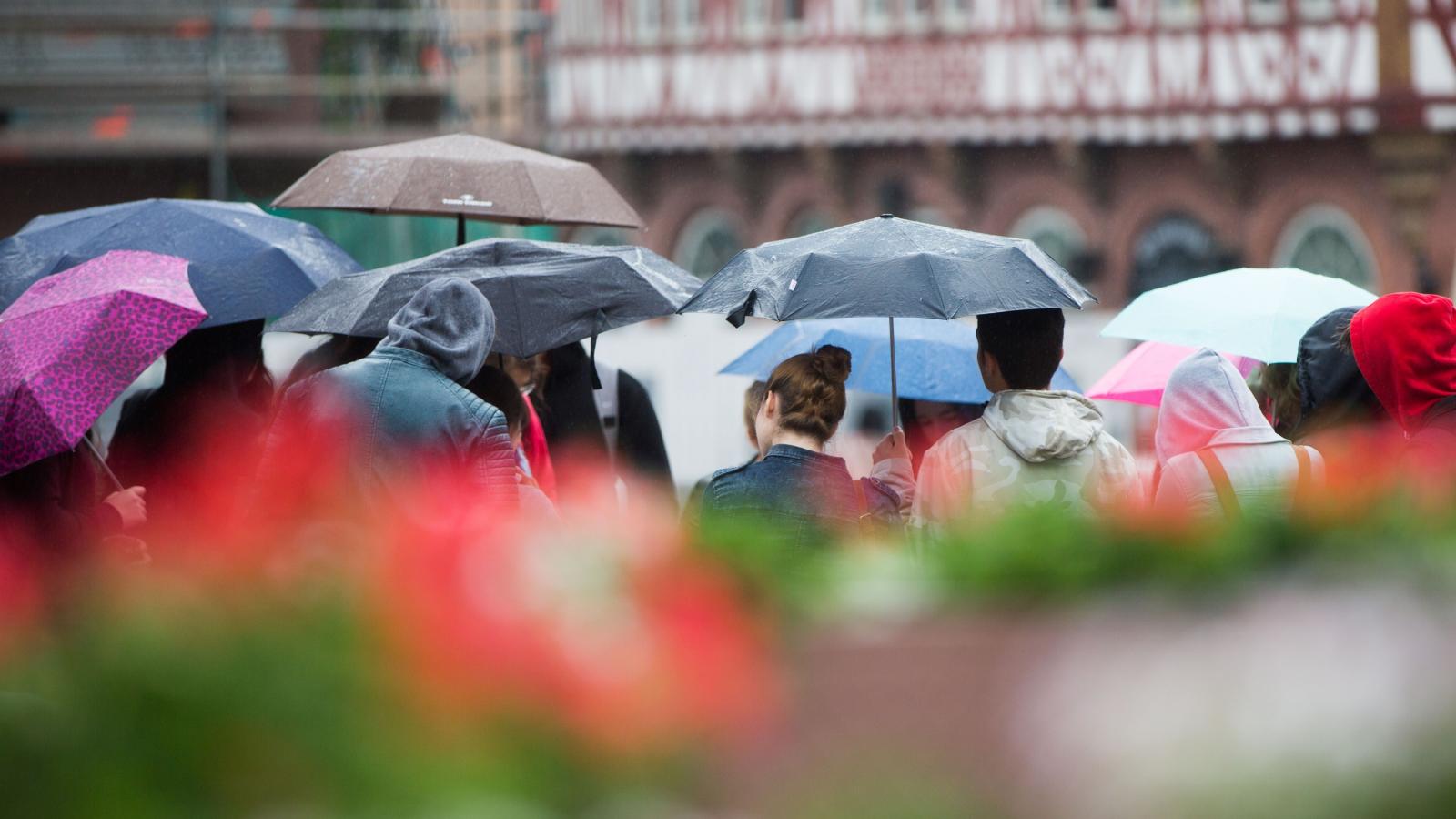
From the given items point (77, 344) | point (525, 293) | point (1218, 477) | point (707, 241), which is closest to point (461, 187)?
point (525, 293)

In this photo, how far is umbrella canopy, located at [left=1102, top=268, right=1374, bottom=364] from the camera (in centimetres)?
564

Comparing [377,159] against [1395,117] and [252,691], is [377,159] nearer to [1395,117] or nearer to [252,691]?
[252,691]

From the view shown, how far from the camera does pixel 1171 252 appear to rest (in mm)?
23734

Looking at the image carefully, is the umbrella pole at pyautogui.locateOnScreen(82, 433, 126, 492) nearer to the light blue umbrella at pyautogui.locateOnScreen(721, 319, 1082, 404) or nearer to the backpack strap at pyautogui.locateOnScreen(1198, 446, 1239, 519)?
the light blue umbrella at pyautogui.locateOnScreen(721, 319, 1082, 404)

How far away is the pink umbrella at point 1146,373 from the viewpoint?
614 cm

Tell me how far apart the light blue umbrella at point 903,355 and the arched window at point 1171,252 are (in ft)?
58.3

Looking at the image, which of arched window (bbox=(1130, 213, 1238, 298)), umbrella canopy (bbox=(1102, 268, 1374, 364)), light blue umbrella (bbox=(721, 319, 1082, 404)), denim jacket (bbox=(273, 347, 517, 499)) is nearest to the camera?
denim jacket (bbox=(273, 347, 517, 499))

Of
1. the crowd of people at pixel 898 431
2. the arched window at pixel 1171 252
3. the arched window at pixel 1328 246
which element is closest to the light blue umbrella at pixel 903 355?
the crowd of people at pixel 898 431

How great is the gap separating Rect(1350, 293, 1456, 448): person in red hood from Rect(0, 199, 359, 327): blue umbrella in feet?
9.82

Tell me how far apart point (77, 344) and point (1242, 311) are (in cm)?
325

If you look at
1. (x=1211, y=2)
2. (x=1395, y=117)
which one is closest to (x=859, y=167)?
(x=1211, y=2)

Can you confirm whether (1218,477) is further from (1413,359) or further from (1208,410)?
(1413,359)

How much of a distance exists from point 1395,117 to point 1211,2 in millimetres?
2361

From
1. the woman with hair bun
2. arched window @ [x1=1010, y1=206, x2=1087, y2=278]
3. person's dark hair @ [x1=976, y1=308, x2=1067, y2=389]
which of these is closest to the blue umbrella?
the woman with hair bun
